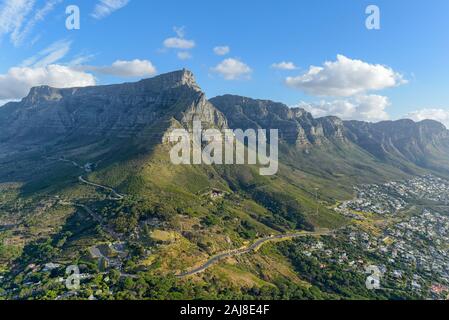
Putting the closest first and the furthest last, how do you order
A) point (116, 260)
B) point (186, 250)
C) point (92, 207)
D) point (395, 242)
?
point (116, 260) < point (186, 250) < point (92, 207) < point (395, 242)

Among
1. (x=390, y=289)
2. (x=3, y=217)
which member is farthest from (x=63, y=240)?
(x=390, y=289)

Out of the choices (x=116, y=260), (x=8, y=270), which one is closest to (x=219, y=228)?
(x=116, y=260)

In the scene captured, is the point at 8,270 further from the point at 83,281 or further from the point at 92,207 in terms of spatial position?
the point at 92,207

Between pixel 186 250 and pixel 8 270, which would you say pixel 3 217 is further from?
pixel 186 250

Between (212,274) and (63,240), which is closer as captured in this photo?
(212,274)

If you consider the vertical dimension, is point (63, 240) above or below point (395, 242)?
above

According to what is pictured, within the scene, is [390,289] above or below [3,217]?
below

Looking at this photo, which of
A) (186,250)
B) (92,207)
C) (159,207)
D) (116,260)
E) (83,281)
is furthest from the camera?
(92,207)
